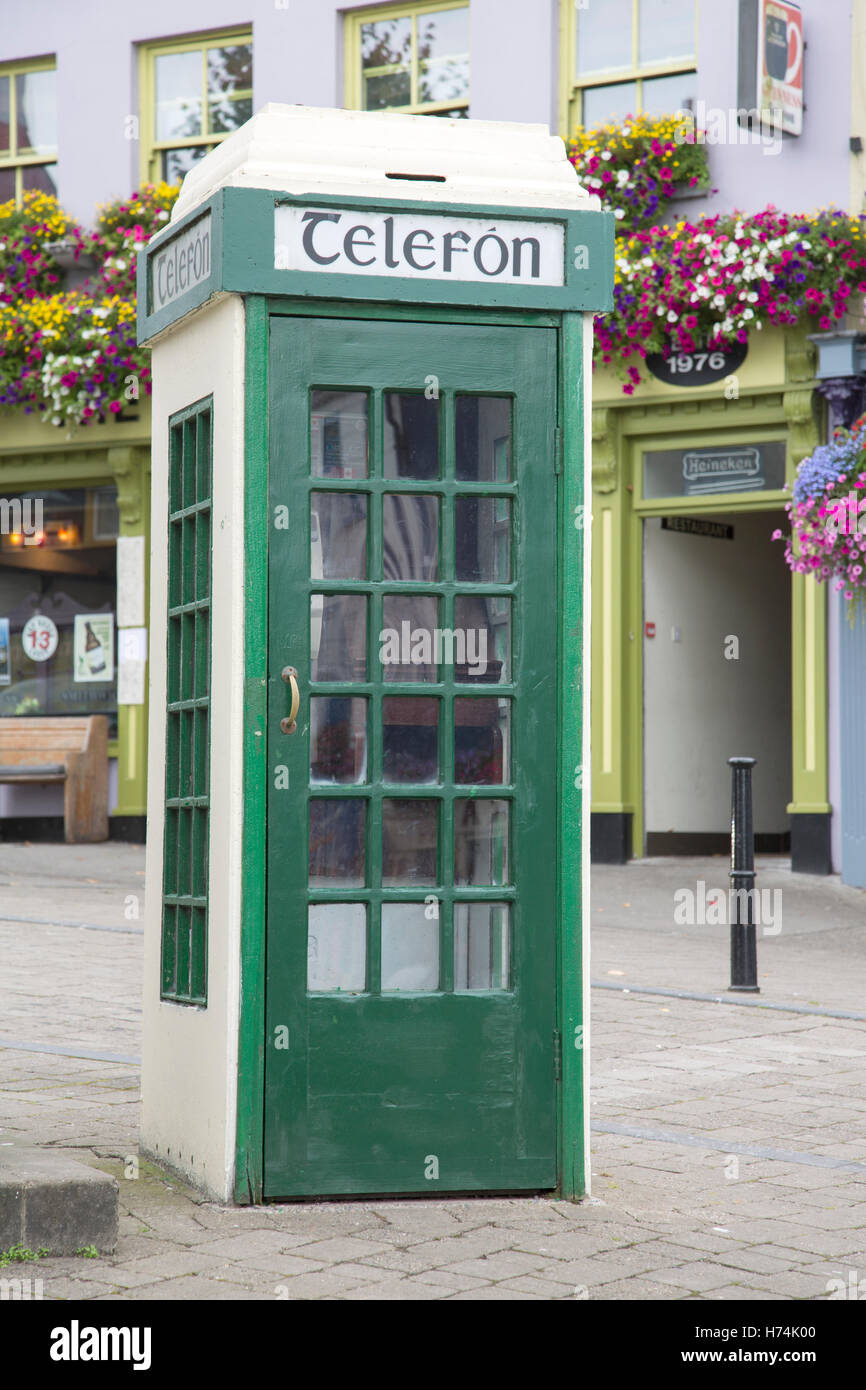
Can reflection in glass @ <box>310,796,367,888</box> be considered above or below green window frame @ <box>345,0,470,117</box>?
below

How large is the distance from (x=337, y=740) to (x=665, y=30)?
1100 cm

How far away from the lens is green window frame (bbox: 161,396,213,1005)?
206 inches

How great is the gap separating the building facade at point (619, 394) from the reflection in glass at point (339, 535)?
354 inches

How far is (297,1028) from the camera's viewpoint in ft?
16.2

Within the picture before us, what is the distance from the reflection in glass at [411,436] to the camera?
5.10m

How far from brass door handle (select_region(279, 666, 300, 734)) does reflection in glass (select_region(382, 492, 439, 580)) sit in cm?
40

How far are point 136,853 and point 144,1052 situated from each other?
33.4ft

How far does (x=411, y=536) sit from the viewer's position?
5.14 meters

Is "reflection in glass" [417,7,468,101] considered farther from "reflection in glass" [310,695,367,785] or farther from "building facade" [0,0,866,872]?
"reflection in glass" [310,695,367,785]

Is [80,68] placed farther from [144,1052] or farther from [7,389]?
[144,1052]

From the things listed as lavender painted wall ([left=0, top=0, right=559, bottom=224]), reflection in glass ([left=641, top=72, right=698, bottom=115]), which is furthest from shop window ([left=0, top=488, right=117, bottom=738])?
reflection in glass ([left=641, top=72, right=698, bottom=115])

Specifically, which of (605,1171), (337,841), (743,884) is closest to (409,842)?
(337,841)

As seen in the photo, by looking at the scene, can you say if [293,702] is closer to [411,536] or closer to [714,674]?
[411,536]

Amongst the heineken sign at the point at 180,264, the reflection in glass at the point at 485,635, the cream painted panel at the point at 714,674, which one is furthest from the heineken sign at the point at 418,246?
the cream painted panel at the point at 714,674
